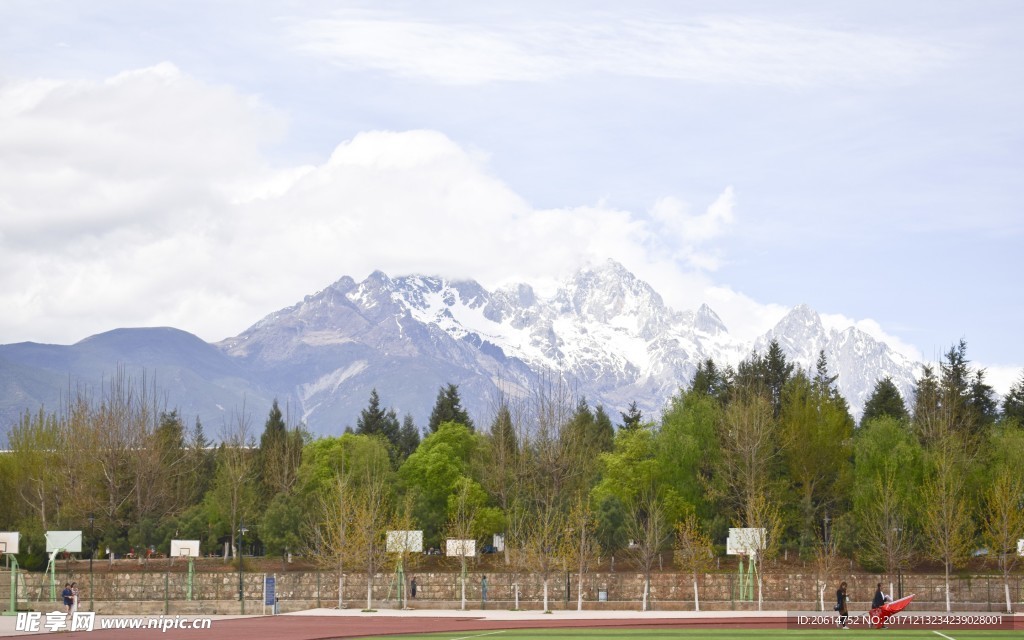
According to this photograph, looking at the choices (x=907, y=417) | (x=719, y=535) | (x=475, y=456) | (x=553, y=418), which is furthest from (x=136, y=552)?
(x=907, y=417)

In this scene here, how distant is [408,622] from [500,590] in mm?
15756

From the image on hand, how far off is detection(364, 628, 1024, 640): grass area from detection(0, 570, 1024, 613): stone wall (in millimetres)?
17911

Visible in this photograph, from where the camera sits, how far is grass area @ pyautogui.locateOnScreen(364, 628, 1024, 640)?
162 ft

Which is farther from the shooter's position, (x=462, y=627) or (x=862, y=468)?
(x=862, y=468)

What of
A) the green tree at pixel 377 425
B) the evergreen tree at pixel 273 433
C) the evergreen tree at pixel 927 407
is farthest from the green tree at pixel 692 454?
the green tree at pixel 377 425

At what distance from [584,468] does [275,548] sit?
88.6 ft

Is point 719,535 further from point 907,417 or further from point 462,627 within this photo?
point 462,627

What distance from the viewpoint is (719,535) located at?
312 ft

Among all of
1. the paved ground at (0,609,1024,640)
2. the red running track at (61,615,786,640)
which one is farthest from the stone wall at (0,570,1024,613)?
the red running track at (61,615,786,640)

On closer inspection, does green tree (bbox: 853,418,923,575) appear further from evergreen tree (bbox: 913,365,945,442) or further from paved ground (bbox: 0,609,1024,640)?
paved ground (bbox: 0,609,1024,640)

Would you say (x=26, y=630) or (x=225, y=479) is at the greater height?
(x=225, y=479)

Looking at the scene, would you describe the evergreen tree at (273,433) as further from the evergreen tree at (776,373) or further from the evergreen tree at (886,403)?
the evergreen tree at (886,403)

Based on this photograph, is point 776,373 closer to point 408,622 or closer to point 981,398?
point 981,398

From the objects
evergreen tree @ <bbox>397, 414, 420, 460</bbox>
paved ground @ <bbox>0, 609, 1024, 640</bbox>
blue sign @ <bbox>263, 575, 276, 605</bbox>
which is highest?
evergreen tree @ <bbox>397, 414, 420, 460</bbox>
